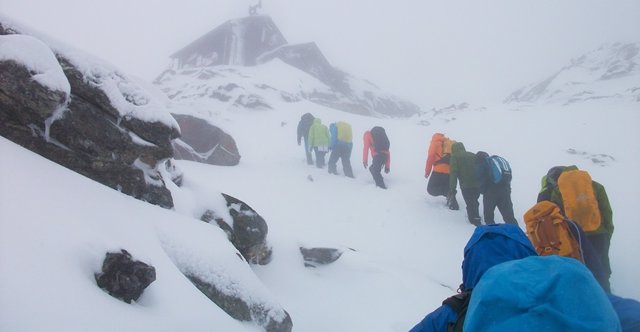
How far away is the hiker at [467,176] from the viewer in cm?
855

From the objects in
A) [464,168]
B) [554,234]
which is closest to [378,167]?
[464,168]

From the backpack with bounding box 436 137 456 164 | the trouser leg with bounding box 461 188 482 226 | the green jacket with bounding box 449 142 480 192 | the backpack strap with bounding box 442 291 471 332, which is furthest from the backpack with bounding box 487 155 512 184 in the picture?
the backpack strap with bounding box 442 291 471 332

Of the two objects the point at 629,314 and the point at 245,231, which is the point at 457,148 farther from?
the point at 629,314

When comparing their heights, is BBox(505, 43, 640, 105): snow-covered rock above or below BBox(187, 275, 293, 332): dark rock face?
above

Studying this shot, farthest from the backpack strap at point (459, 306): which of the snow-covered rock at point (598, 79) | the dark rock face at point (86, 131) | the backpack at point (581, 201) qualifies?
the snow-covered rock at point (598, 79)

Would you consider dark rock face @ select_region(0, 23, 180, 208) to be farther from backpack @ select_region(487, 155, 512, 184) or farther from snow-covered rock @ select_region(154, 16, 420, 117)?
snow-covered rock @ select_region(154, 16, 420, 117)

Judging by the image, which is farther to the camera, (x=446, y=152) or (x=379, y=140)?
(x=379, y=140)

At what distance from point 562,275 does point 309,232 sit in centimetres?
733

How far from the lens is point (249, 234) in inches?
220

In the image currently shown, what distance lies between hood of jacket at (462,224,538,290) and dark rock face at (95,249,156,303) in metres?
2.58

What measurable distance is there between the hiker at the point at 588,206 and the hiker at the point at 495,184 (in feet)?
10.1

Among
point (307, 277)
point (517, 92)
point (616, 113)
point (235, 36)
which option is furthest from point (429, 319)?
point (517, 92)

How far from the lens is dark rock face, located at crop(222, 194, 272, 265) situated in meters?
5.55

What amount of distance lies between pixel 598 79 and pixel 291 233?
145ft
